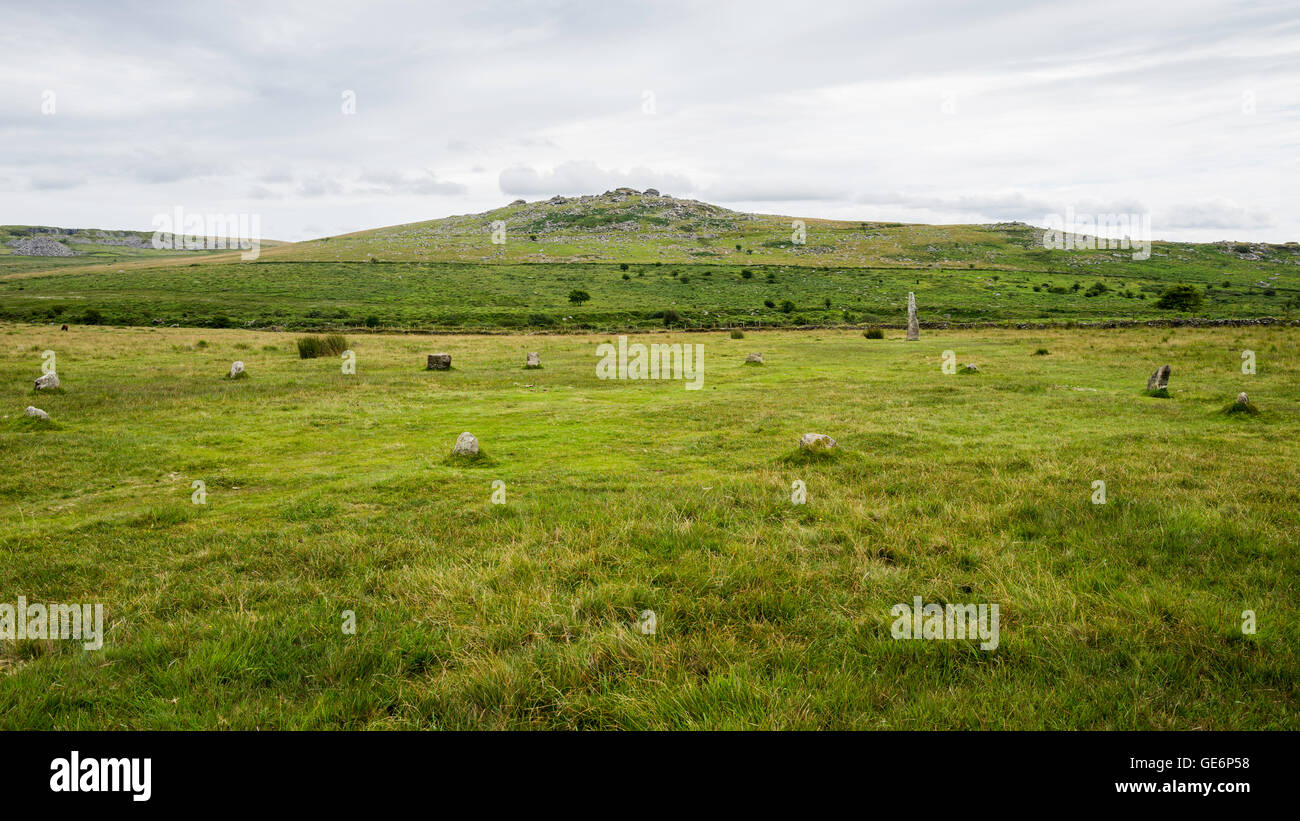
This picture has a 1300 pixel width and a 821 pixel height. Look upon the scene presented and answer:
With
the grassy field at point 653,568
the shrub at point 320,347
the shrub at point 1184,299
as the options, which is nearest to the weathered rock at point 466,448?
the grassy field at point 653,568

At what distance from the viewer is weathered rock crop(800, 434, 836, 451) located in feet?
41.2

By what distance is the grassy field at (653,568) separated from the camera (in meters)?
4.50

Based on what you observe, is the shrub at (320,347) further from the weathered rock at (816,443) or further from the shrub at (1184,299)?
the shrub at (1184,299)

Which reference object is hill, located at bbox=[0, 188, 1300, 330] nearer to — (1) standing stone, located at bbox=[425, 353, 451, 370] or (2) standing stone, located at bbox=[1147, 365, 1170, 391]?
(1) standing stone, located at bbox=[425, 353, 451, 370]

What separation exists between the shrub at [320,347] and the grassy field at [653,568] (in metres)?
16.2

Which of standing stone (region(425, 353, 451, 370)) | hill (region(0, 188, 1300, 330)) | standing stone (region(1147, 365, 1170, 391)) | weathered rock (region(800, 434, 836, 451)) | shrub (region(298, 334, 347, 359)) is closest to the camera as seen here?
weathered rock (region(800, 434, 836, 451))

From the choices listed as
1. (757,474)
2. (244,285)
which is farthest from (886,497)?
(244,285)

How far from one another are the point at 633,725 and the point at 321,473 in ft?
33.0

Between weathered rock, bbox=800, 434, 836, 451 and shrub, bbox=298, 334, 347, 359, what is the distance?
2947cm

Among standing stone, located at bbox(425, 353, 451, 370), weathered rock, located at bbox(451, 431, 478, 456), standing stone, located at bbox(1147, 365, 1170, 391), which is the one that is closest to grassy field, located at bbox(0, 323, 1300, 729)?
weathered rock, located at bbox(451, 431, 478, 456)

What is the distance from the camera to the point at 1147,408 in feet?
58.9
